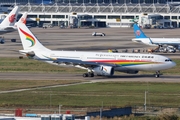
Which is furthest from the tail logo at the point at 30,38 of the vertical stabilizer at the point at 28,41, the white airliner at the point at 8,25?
the white airliner at the point at 8,25

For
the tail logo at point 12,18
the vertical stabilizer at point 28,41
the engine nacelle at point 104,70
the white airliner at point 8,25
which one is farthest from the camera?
the tail logo at point 12,18

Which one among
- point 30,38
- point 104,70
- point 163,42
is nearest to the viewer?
point 104,70

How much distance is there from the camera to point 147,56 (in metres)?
81.0

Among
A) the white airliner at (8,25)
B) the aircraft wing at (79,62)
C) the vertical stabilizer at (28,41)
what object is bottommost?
the white airliner at (8,25)

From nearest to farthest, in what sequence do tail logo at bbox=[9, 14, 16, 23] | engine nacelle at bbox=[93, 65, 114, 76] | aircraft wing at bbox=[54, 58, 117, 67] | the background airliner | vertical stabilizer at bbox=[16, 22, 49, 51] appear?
1. engine nacelle at bbox=[93, 65, 114, 76]
2. aircraft wing at bbox=[54, 58, 117, 67]
3. vertical stabilizer at bbox=[16, 22, 49, 51]
4. the background airliner
5. tail logo at bbox=[9, 14, 16, 23]

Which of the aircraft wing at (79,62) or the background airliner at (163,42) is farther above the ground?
the aircraft wing at (79,62)

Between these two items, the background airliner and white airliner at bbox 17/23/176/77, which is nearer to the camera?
white airliner at bbox 17/23/176/77

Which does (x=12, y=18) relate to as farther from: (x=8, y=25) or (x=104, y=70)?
(x=104, y=70)

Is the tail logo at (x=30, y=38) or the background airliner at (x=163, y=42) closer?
the tail logo at (x=30, y=38)

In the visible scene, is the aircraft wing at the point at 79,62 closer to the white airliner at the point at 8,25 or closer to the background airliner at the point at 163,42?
the background airliner at the point at 163,42

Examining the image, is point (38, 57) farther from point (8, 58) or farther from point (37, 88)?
point (8, 58)

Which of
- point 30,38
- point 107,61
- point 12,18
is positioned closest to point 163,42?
point 12,18

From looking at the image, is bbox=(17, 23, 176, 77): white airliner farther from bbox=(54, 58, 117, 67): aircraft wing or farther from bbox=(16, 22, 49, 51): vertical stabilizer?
bbox=(16, 22, 49, 51): vertical stabilizer

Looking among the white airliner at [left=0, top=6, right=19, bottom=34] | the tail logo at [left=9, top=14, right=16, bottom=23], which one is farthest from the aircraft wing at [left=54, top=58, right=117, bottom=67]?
the tail logo at [left=9, top=14, right=16, bottom=23]
